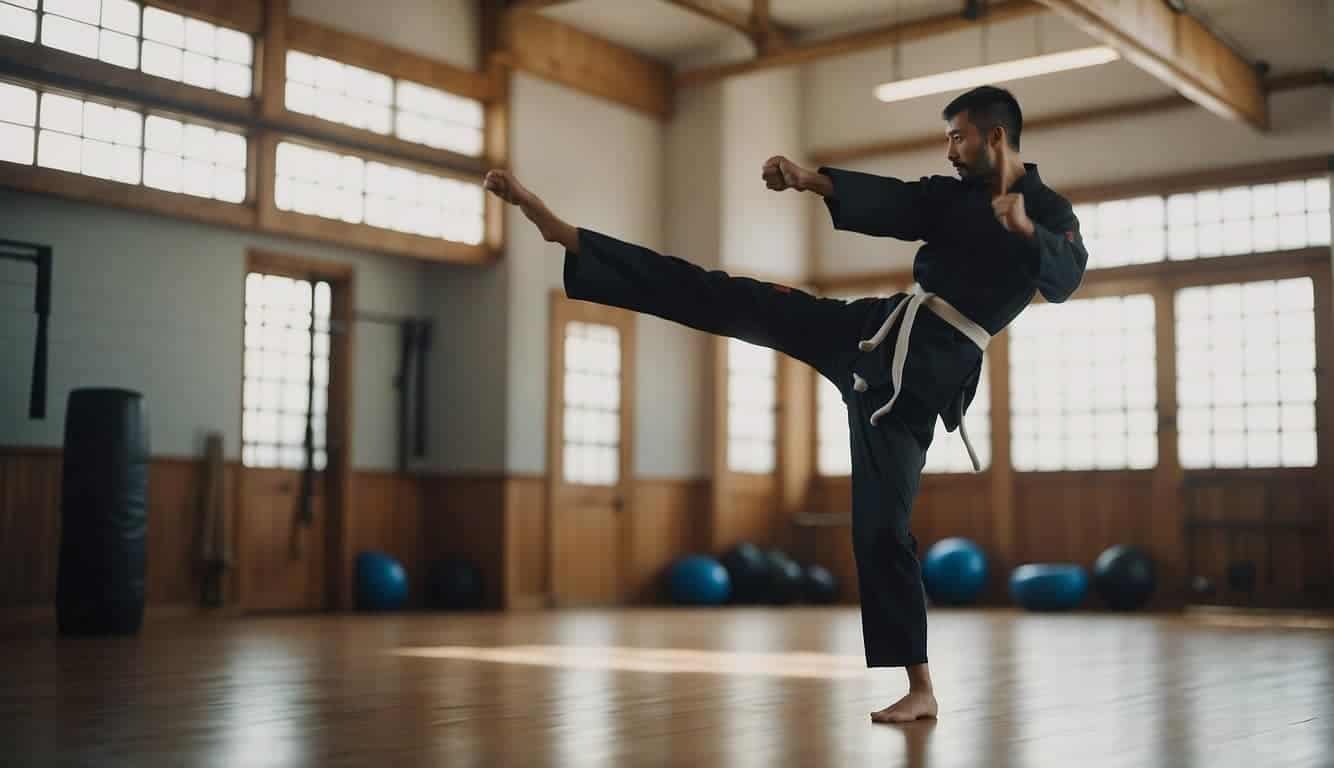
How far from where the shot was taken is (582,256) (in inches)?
131

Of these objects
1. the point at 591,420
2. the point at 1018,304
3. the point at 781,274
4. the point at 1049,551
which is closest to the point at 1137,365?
the point at 1049,551

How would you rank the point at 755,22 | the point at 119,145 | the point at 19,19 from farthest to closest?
the point at 755,22
the point at 119,145
the point at 19,19

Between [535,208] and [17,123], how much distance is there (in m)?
5.25

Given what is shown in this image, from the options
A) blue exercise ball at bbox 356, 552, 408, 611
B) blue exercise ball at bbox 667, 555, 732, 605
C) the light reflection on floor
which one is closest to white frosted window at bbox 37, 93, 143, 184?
blue exercise ball at bbox 356, 552, 408, 611

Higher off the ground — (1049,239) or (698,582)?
(1049,239)

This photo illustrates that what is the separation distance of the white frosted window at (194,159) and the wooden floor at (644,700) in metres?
2.74

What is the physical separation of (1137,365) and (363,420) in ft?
17.6

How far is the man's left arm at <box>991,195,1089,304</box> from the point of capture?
9.80 feet

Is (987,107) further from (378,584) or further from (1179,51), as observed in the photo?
(378,584)

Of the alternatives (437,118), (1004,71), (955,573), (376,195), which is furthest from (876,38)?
(955,573)

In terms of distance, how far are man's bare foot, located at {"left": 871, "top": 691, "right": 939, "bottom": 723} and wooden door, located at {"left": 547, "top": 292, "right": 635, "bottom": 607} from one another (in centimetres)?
700

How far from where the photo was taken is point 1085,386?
34.6 ft

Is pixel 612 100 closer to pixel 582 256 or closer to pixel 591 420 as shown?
pixel 591 420

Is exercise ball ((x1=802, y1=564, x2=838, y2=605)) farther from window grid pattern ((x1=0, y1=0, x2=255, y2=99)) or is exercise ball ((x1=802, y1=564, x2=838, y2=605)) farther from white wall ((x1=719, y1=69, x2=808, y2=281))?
window grid pattern ((x1=0, y1=0, x2=255, y2=99))
